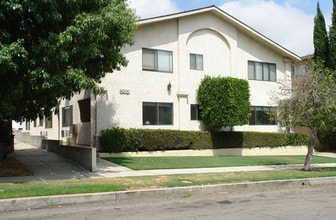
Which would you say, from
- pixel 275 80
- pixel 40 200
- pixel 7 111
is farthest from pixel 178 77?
pixel 40 200

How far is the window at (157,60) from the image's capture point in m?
22.2

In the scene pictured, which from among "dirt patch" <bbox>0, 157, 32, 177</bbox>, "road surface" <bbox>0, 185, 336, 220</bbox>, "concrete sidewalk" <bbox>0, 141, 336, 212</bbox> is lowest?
"road surface" <bbox>0, 185, 336, 220</bbox>

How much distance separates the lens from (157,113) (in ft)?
73.0

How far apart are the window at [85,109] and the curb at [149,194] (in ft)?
35.7

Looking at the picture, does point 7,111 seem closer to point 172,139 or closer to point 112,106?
point 112,106

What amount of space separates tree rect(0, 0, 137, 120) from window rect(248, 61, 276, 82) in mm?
14903

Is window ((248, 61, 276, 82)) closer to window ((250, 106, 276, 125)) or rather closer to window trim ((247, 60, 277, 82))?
window trim ((247, 60, 277, 82))

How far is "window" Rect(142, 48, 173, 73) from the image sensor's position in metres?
22.2

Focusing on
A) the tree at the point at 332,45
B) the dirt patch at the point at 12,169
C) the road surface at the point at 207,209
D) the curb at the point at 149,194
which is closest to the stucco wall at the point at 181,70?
the tree at the point at 332,45

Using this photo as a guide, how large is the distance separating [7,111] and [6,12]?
2.71 metres

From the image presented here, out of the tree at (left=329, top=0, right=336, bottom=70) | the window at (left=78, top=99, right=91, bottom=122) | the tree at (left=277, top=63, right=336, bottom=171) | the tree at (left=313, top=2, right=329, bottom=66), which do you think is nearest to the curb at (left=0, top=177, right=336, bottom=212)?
the tree at (left=277, top=63, right=336, bottom=171)

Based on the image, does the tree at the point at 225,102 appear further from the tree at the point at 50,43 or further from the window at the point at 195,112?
the tree at the point at 50,43

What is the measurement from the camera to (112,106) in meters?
20.9

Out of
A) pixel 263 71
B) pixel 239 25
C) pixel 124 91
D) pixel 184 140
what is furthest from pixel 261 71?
pixel 124 91
